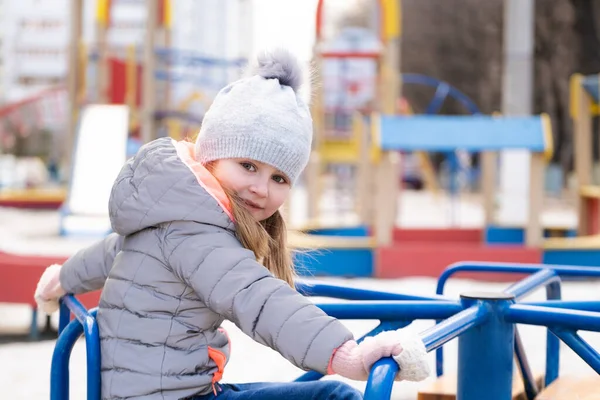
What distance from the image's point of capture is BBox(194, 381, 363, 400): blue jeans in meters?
1.37

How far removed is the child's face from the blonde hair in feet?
0.06

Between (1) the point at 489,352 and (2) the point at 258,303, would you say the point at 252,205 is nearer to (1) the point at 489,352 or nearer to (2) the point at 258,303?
(2) the point at 258,303

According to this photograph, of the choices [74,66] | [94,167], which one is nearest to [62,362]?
[94,167]

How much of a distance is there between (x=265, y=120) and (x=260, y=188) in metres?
0.12

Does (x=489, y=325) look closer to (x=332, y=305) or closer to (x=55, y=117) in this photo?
(x=332, y=305)

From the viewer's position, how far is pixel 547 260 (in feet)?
19.1

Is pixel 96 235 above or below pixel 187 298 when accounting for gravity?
below

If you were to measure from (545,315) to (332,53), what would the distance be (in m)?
8.04

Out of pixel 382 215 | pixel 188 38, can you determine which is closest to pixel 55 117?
pixel 188 38

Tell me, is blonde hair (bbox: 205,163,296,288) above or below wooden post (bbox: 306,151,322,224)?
above

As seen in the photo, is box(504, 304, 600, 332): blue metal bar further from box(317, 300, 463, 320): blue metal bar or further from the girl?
the girl

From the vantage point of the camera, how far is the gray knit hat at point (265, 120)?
56.7 inches

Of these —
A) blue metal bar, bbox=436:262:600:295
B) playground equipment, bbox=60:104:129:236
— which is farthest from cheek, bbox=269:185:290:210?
playground equipment, bbox=60:104:129:236

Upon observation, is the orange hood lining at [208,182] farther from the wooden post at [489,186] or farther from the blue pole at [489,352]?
the wooden post at [489,186]
